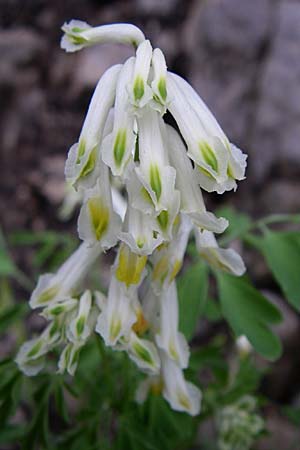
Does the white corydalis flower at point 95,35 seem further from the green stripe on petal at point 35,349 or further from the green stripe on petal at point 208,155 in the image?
the green stripe on petal at point 35,349

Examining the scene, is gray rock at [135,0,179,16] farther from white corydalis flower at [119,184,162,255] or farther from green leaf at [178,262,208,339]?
white corydalis flower at [119,184,162,255]

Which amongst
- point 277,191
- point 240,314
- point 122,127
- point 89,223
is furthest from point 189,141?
point 277,191

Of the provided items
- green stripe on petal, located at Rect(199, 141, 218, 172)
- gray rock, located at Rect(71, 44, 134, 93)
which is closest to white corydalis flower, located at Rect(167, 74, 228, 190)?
green stripe on petal, located at Rect(199, 141, 218, 172)

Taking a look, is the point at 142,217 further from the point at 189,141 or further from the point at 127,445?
the point at 127,445

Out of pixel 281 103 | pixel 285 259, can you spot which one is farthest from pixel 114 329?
pixel 281 103

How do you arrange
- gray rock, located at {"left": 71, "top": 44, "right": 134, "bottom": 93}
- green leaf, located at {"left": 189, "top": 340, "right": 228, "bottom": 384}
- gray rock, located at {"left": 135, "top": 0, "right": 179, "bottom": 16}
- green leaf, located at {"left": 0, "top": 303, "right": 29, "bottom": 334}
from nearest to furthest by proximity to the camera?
1. green leaf, located at {"left": 0, "top": 303, "right": 29, "bottom": 334}
2. green leaf, located at {"left": 189, "top": 340, "right": 228, "bottom": 384}
3. gray rock, located at {"left": 71, "top": 44, "right": 134, "bottom": 93}
4. gray rock, located at {"left": 135, "top": 0, "right": 179, "bottom": 16}
